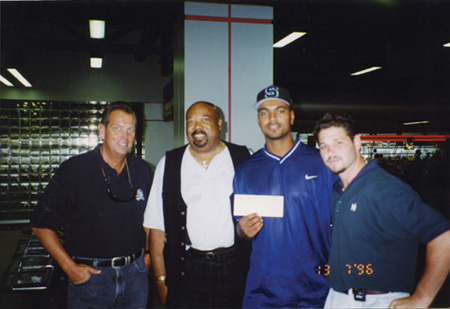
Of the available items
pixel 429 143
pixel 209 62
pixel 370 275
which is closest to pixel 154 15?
pixel 209 62

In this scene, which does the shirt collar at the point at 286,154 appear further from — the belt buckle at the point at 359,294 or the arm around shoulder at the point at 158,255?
the arm around shoulder at the point at 158,255

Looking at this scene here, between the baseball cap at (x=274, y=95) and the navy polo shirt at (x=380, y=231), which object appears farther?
the baseball cap at (x=274, y=95)

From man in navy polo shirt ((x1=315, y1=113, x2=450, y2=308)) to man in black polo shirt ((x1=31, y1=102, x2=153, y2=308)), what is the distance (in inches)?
Answer: 55.7

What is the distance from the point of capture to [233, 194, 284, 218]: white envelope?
6.73 ft

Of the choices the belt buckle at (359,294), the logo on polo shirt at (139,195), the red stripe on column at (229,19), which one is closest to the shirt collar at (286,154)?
the belt buckle at (359,294)

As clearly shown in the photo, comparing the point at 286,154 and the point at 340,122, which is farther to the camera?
the point at 286,154

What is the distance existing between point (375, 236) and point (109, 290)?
1819 mm

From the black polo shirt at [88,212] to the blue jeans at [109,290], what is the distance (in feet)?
0.44

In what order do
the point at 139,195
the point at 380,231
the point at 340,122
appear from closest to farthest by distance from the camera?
the point at 380,231
the point at 340,122
the point at 139,195

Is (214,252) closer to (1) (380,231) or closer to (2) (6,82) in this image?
(1) (380,231)

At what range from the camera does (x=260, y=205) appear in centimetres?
206

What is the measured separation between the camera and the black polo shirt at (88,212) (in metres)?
2.30

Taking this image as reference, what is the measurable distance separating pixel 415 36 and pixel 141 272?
283 inches

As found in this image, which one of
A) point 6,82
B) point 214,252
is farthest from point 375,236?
point 6,82
